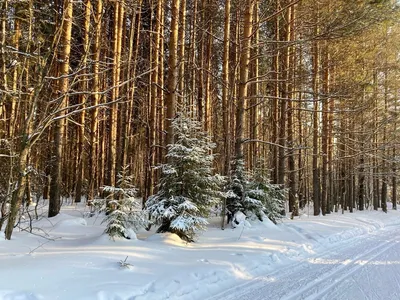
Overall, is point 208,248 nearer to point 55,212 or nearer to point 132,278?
point 132,278

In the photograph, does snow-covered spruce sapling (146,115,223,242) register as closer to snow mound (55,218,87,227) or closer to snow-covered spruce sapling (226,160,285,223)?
snow-covered spruce sapling (226,160,285,223)

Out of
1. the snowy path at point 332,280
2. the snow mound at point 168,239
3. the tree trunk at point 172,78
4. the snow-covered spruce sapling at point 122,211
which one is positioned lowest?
the snowy path at point 332,280

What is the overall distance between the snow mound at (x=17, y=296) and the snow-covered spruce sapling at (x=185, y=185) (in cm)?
368

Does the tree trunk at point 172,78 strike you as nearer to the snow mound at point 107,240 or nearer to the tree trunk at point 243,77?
the tree trunk at point 243,77

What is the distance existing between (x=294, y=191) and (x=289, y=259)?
839 centimetres

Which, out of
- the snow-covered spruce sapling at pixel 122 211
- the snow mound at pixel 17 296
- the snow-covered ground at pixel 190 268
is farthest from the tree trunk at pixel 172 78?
the snow mound at pixel 17 296

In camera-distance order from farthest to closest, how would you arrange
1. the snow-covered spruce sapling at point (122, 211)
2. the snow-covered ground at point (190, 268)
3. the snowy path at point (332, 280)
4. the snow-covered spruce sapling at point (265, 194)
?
the snow-covered spruce sapling at point (265, 194)
the snow-covered spruce sapling at point (122, 211)
the snowy path at point (332, 280)
the snow-covered ground at point (190, 268)

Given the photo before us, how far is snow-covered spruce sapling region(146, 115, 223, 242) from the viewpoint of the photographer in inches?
307

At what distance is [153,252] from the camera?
6.75 m

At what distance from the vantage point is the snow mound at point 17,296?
4.01 m

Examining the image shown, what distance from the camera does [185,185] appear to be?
8078 millimetres

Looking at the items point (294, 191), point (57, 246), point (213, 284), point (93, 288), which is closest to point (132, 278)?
point (93, 288)

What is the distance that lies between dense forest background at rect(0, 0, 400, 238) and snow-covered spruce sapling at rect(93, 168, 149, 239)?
19.9 inches

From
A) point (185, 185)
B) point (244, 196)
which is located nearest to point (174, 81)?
point (185, 185)
